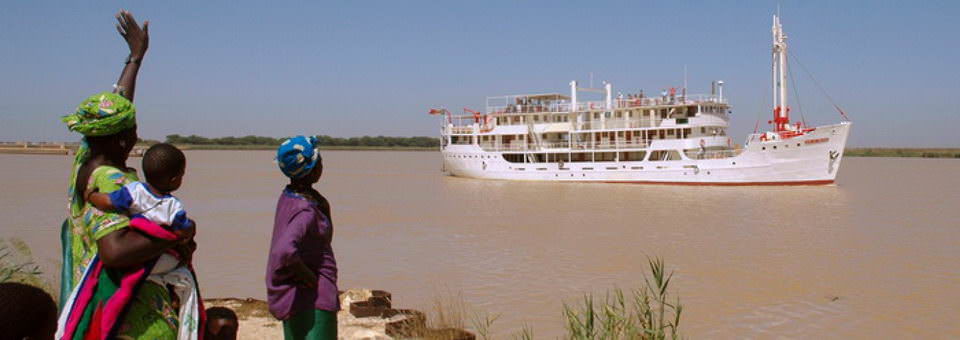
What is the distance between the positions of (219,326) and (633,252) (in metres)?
9.79

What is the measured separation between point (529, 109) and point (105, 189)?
32.0m

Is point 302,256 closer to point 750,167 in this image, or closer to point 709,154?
point 750,167

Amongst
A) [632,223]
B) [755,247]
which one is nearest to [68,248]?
[755,247]

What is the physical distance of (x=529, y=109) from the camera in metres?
34.0

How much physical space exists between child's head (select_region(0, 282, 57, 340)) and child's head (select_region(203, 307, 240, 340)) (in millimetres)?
500

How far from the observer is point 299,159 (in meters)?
3.08

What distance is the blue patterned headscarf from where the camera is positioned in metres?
3.06

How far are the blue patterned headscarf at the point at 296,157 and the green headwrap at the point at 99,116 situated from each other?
67 centimetres

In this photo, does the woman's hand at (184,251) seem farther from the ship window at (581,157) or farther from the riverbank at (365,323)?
the ship window at (581,157)

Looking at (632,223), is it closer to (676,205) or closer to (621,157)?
(676,205)

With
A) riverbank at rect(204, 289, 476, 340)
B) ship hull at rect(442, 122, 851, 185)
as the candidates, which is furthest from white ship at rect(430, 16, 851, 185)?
riverbank at rect(204, 289, 476, 340)

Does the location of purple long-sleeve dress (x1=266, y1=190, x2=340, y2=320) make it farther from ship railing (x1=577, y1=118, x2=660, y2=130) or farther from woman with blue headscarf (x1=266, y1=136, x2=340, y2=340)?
ship railing (x1=577, y1=118, x2=660, y2=130)

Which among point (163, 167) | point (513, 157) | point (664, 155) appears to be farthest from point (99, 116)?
point (513, 157)

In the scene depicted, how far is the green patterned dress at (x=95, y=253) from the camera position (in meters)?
2.26
